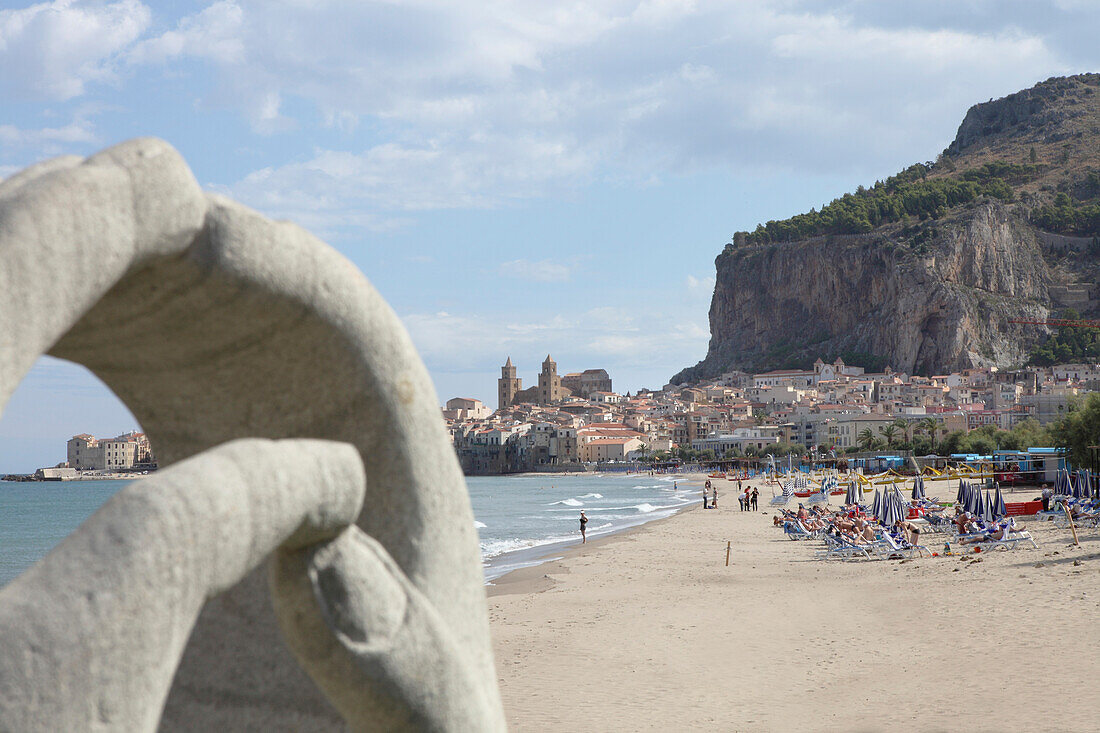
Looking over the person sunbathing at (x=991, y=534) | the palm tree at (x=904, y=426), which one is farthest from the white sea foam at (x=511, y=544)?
the palm tree at (x=904, y=426)

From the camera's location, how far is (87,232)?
1758mm

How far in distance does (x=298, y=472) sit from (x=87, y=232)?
59 centimetres

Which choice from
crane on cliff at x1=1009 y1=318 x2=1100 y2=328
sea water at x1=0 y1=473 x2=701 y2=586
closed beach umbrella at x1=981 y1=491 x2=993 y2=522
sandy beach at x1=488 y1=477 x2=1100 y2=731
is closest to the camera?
sandy beach at x1=488 y1=477 x2=1100 y2=731

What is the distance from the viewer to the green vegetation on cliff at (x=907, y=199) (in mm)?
127438

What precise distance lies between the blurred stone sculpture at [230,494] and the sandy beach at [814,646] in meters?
6.03

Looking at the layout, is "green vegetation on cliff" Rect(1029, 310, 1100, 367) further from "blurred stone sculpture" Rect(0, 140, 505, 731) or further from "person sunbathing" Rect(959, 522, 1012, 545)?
"blurred stone sculpture" Rect(0, 140, 505, 731)

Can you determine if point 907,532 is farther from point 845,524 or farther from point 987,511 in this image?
point 987,511

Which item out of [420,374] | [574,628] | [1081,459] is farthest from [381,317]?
[1081,459]

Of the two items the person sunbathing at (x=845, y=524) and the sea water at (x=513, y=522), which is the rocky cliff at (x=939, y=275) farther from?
the person sunbathing at (x=845, y=524)

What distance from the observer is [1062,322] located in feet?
379

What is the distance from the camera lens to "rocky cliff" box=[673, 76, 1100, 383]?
118 m

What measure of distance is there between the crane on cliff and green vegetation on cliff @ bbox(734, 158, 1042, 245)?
58.0 ft

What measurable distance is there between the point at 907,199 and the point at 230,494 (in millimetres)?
141166

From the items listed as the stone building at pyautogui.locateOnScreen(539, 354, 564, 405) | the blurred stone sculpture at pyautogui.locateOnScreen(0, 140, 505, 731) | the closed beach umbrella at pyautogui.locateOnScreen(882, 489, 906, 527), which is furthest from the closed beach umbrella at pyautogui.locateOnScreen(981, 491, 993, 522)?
the stone building at pyautogui.locateOnScreen(539, 354, 564, 405)
